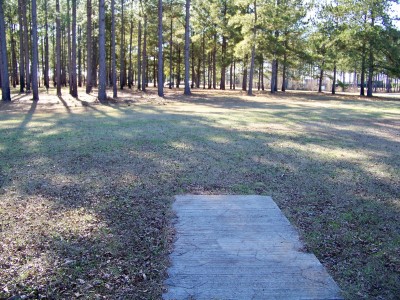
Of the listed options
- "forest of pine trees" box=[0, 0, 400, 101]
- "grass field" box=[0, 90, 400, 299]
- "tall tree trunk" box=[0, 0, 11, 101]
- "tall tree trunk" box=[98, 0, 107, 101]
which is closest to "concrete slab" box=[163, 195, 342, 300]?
"grass field" box=[0, 90, 400, 299]

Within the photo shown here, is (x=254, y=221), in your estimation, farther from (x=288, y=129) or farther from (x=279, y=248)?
(x=288, y=129)

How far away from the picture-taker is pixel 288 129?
1045 cm

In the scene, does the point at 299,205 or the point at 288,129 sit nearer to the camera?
the point at 299,205

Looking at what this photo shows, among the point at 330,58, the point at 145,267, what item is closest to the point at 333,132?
the point at 145,267

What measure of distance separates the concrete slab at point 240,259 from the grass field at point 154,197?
0.51 feet

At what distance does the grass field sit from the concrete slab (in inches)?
6.2

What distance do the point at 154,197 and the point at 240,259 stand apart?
6.01 feet

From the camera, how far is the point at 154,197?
4.73m

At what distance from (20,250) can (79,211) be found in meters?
0.97

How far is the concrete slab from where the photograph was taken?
2.73 metres

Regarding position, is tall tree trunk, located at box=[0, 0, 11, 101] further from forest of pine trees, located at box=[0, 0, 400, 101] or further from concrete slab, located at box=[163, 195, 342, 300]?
concrete slab, located at box=[163, 195, 342, 300]

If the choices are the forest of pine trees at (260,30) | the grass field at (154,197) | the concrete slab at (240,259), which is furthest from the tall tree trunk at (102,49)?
the concrete slab at (240,259)

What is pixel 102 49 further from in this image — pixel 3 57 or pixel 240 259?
pixel 240 259

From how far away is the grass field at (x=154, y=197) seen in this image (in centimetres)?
296
